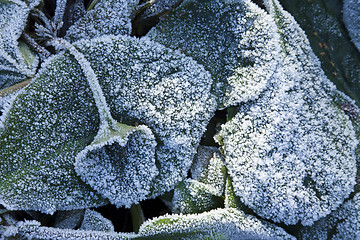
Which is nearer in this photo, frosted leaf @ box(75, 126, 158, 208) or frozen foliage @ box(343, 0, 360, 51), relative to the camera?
frosted leaf @ box(75, 126, 158, 208)

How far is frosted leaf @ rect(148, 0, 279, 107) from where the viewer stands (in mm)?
558

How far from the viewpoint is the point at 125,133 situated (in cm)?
50

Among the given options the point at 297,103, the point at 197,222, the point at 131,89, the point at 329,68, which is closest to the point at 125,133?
the point at 131,89

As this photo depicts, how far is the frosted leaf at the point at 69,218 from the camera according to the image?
0.54 metres

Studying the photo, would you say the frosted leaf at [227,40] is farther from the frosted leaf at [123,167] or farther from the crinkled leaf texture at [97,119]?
the frosted leaf at [123,167]

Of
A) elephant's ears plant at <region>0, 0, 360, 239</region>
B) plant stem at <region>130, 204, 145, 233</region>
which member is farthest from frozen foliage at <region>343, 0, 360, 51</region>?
plant stem at <region>130, 204, 145, 233</region>

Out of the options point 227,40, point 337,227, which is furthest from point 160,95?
point 337,227

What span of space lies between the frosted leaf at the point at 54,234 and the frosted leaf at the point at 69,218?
2 centimetres

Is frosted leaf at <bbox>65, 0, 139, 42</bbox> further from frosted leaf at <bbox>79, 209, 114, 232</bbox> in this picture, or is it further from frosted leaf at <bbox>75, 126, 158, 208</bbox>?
frosted leaf at <bbox>79, 209, 114, 232</bbox>

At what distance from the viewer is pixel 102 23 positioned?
0.58 meters

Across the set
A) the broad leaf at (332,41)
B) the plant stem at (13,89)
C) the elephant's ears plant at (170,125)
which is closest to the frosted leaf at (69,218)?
the elephant's ears plant at (170,125)

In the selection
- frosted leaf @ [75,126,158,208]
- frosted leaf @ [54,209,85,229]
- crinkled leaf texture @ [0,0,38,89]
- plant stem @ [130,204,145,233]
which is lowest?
plant stem @ [130,204,145,233]

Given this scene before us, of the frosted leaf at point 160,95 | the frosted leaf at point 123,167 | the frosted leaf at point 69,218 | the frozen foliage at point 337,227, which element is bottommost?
the frozen foliage at point 337,227

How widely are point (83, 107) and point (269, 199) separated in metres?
0.34
